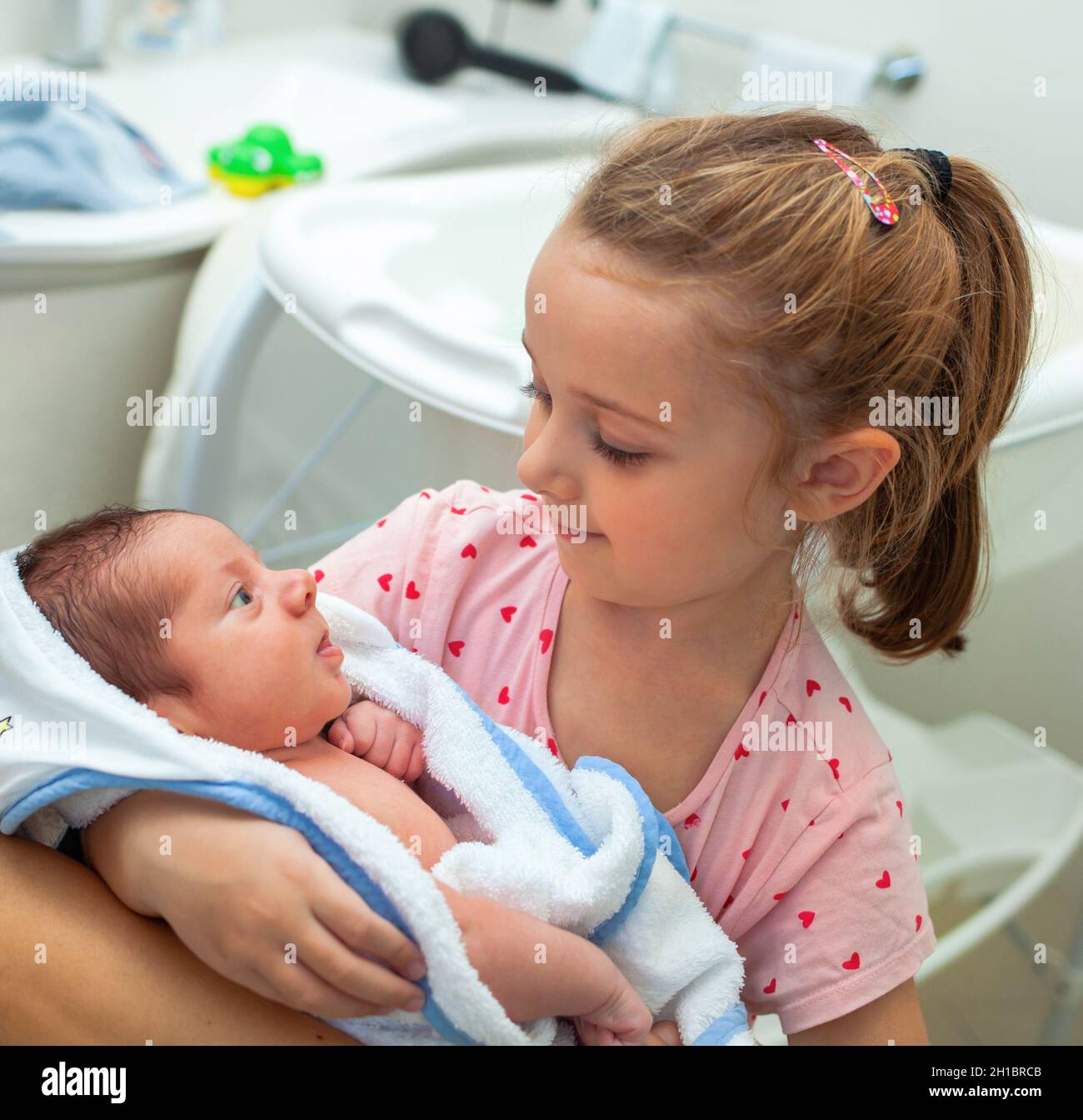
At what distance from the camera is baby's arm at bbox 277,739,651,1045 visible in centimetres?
67

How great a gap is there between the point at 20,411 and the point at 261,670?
1.00 metres

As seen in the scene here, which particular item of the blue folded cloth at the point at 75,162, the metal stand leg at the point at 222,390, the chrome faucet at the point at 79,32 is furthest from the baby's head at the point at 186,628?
the chrome faucet at the point at 79,32

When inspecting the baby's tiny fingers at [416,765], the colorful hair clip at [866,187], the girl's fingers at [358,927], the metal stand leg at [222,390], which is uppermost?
the colorful hair clip at [866,187]

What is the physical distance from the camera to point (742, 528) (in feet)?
2.60

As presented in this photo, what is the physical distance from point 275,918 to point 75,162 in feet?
4.44

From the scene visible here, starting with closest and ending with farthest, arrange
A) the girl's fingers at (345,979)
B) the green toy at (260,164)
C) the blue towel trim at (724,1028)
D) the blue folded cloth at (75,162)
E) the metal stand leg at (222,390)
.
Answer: the girl's fingers at (345,979)
the blue towel trim at (724,1028)
the metal stand leg at (222,390)
the blue folded cloth at (75,162)
the green toy at (260,164)

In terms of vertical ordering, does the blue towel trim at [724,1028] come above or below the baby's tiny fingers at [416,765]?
below

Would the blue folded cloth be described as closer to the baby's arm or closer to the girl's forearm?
the baby's arm

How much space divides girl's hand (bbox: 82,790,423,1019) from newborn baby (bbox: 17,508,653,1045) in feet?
0.37

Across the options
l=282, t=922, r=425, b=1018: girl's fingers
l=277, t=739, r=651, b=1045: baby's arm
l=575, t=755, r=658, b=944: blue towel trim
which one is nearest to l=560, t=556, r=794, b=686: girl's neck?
l=575, t=755, r=658, b=944: blue towel trim

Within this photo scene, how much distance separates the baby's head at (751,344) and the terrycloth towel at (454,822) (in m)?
0.14

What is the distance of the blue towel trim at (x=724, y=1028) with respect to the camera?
0.74 meters

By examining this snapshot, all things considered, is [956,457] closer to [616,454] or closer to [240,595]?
[616,454]

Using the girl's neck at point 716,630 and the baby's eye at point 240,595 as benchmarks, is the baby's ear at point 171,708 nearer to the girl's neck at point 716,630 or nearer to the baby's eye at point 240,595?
the baby's eye at point 240,595
